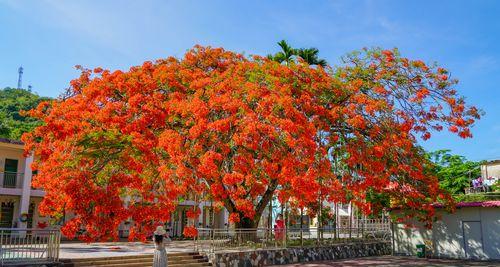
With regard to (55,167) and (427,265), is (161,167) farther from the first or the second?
(427,265)

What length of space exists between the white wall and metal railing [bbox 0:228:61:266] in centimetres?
1647

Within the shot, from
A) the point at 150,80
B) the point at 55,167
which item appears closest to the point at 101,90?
the point at 150,80

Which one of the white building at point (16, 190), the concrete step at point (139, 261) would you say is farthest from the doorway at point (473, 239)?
the concrete step at point (139, 261)

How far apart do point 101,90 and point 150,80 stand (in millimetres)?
1823

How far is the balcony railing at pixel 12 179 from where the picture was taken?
1012 inches

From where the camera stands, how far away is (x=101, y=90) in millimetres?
17281

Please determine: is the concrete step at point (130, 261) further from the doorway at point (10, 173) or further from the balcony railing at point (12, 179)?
the doorway at point (10, 173)

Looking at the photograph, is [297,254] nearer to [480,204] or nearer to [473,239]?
[473,239]

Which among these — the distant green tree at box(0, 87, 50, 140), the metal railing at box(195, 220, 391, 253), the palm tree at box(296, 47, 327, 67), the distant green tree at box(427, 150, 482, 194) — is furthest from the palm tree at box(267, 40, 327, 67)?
the distant green tree at box(0, 87, 50, 140)

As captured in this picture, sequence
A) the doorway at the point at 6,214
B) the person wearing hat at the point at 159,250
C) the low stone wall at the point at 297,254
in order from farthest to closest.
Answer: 1. the doorway at the point at 6,214
2. the low stone wall at the point at 297,254
3. the person wearing hat at the point at 159,250

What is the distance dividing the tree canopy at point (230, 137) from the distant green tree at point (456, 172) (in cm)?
2048

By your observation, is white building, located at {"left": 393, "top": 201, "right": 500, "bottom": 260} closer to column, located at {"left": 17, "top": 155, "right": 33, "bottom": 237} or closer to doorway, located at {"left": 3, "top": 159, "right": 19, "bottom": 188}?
Answer: column, located at {"left": 17, "top": 155, "right": 33, "bottom": 237}

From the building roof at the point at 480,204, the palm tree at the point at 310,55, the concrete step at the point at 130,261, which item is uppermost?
the palm tree at the point at 310,55

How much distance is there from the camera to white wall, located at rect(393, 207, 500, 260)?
65.1 ft
